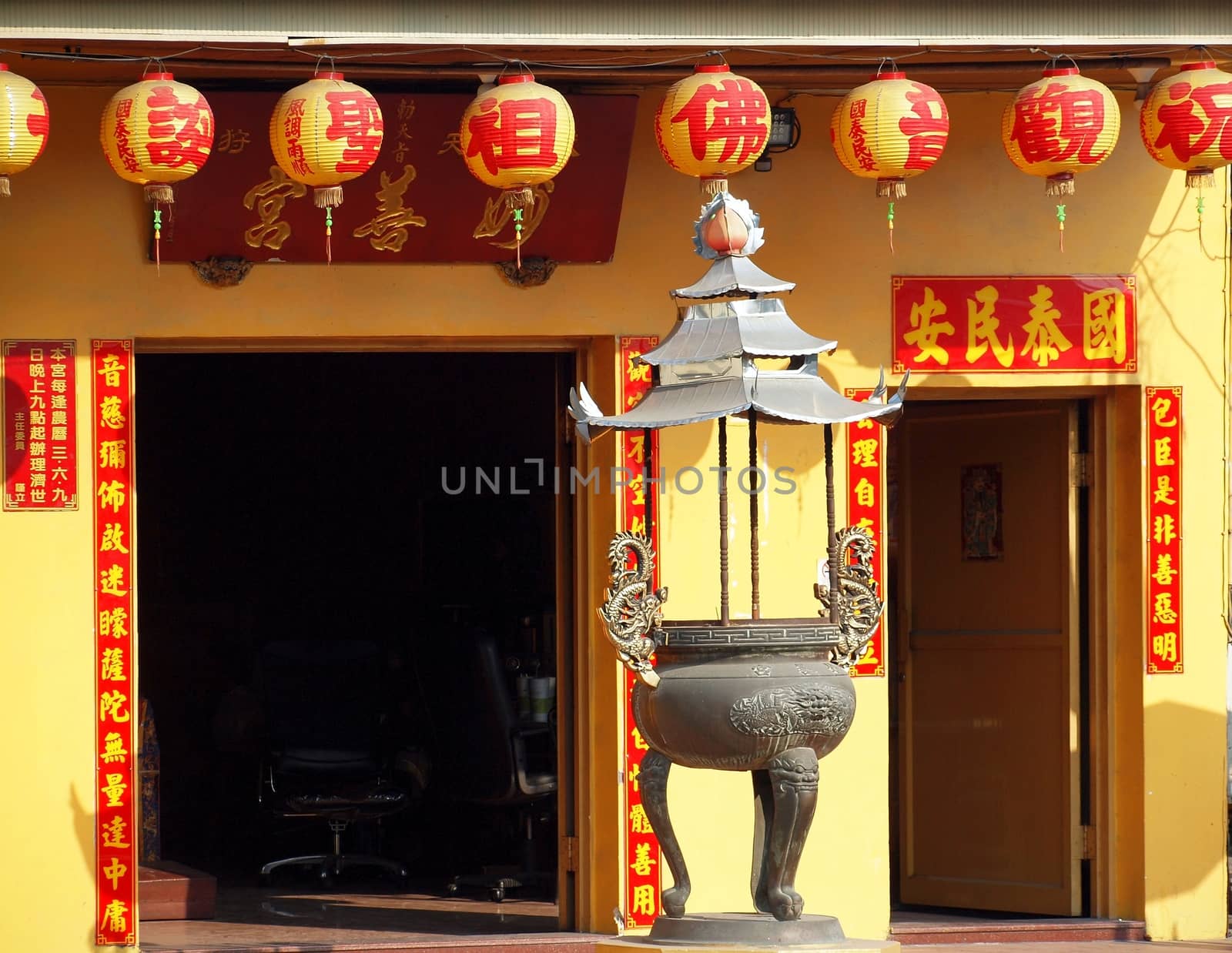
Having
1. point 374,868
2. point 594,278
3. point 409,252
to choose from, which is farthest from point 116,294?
point 374,868

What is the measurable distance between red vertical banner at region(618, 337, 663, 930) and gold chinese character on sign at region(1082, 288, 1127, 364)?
1.45m

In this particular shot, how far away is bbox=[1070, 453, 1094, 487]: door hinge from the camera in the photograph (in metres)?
6.69

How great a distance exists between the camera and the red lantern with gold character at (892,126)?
552 centimetres

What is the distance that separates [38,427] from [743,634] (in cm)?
246

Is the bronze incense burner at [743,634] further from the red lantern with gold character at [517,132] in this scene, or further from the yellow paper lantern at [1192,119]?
the yellow paper lantern at [1192,119]

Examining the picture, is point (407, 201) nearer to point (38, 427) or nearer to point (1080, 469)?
point (38, 427)

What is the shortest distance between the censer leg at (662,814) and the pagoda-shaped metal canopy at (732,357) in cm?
92

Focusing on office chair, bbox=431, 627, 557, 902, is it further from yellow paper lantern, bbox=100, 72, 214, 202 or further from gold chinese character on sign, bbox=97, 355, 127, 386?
yellow paper lantern, bbox=100, 72, 214, 202

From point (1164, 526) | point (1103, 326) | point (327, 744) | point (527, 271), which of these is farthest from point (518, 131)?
point (327, 744)

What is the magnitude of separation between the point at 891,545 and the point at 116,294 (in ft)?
10.5

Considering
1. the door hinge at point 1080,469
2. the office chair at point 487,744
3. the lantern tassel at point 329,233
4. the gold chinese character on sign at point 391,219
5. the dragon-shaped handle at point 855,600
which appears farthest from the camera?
the office chair at point 487,744

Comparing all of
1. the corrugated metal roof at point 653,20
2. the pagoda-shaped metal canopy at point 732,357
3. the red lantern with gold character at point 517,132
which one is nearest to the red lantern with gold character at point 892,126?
the corrugated metal roof at point 653,20

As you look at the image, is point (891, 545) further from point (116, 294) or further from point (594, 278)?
point (116, 294)

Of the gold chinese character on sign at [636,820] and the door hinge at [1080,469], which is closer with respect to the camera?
the gold chinese character on sign at [636,820]
